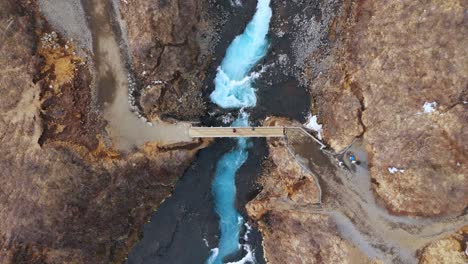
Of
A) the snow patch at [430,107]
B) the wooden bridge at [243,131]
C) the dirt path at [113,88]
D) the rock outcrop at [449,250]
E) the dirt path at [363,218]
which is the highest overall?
the dirt path at [113,88]

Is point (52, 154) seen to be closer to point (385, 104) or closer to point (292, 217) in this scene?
point (292, 217)

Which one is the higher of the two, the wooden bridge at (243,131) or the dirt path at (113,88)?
the dirt path at (113,88)

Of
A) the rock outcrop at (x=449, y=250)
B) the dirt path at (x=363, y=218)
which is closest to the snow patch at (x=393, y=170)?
the dirt path at (x=363, y=218)

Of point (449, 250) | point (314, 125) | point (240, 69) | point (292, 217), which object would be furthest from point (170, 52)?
point (449, 250)

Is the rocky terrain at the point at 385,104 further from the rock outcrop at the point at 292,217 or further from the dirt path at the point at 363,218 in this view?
the dirt path at the point at 363,218

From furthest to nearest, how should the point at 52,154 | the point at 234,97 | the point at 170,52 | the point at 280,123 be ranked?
the point at 234,97 → the point at 280,123 → the point at 170,52 → the point at 52,154

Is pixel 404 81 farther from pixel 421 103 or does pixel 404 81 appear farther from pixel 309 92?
pixel 309 92
